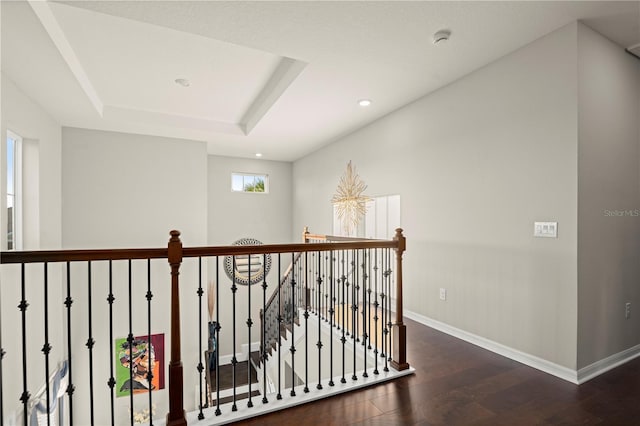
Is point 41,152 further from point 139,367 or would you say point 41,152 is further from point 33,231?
point 139,367

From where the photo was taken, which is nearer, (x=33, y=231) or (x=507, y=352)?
(x=507, y=352)

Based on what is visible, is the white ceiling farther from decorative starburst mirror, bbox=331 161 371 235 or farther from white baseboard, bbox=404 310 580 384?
white baseboard, bbox=404 310 580 384

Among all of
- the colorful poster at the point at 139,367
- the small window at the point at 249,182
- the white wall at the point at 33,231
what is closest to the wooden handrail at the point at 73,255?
the white wall at the point at 33,231

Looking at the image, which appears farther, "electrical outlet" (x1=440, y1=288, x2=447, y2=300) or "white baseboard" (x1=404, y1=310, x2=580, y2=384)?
"electrical outlet" (x1=440, y1=288, x2=447, y2=300)

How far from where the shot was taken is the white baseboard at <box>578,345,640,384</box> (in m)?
2.54

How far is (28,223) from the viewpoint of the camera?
4.09 m

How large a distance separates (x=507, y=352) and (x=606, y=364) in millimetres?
718

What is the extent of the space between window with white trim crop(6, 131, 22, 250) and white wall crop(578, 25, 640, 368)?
18.2 feet

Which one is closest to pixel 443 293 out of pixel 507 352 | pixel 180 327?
pixel 507 352

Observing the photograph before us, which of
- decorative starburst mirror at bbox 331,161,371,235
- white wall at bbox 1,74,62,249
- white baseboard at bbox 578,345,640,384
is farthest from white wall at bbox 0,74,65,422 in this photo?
white baseboard at bbox 578,345,640,384

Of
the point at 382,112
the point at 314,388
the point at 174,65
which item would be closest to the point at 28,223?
the point at 174,65

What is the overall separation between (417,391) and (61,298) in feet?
16.7

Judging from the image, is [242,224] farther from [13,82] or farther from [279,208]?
[13,82]

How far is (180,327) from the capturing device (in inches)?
136
